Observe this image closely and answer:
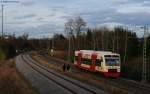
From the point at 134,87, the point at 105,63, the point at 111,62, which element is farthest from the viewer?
the point at 111,62

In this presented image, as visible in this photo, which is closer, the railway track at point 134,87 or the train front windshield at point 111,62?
the railway track at point 134,87

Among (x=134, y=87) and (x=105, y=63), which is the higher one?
(x=105, y=63)

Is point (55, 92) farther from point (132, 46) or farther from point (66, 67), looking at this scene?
point (132, 46)

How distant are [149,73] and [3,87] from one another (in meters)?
37.6

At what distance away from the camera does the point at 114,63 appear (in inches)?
1865

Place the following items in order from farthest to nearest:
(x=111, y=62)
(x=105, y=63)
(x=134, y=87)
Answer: (x=111, y=62) → (x=105, y=63) → (x=134, y=87)

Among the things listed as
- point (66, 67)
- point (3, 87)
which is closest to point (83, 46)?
point (66, 67)

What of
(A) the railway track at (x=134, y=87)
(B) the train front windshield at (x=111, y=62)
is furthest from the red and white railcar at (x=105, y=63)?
(A) the railway track at (x=134, y=87)

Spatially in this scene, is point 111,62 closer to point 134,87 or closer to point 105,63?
point 105,63

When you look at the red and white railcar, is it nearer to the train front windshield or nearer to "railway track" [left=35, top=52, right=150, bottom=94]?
the train front windshield

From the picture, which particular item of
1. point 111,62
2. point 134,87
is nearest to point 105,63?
point 111,62

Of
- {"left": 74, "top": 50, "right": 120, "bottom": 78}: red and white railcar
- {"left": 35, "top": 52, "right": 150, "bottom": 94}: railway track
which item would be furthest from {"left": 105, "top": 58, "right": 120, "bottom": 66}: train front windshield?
{"left": 35, "top": 52, "right": 150, "bottom": 94}: railway track

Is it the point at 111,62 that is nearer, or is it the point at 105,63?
the point at 105,63

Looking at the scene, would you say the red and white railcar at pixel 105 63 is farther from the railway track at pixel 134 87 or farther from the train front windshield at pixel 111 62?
the railway track at pixel 134 87
